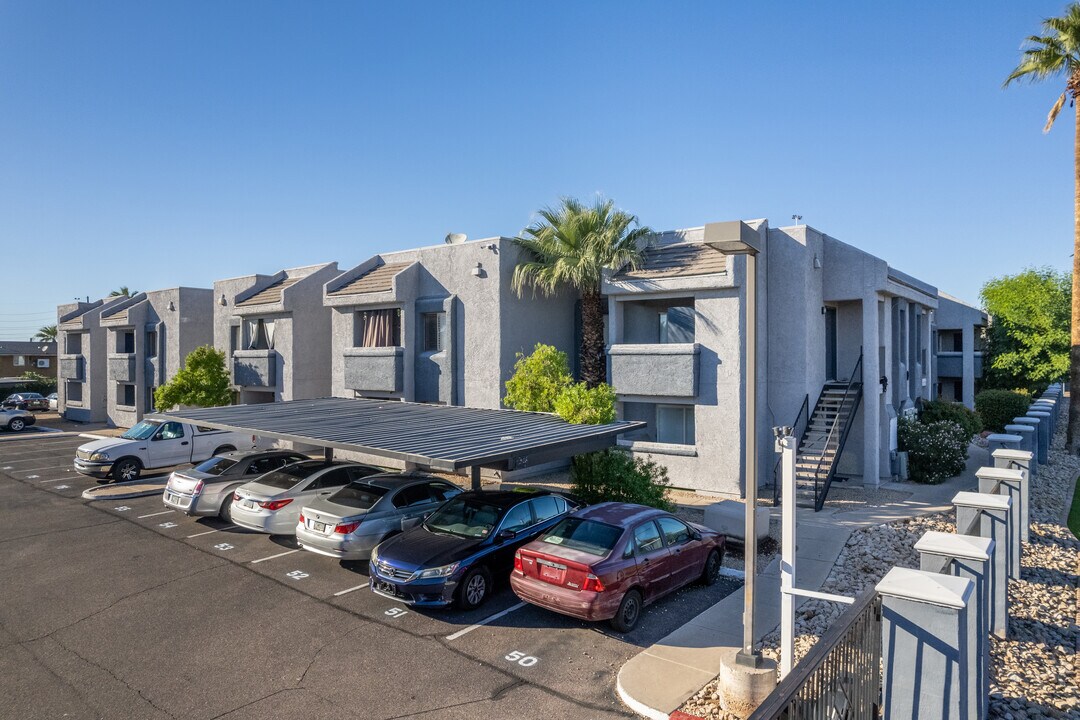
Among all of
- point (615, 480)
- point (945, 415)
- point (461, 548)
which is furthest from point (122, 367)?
point (945, 415)

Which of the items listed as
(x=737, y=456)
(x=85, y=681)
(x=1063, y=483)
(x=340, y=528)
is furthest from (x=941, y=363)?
(x=85, y=681)

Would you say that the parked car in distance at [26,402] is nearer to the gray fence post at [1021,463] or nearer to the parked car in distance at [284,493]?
the parked car in distance at [284,493]

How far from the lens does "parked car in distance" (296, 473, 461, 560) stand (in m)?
11.3

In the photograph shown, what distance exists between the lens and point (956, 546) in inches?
254

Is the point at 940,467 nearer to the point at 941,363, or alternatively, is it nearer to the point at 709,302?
the point at 709,302

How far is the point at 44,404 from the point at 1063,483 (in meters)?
56.1

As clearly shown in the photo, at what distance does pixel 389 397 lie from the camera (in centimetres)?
2256

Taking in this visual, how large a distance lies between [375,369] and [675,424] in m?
9.99

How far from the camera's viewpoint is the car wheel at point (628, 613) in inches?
351

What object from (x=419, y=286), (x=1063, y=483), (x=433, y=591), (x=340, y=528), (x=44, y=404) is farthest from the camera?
A: (x=44, y=404)

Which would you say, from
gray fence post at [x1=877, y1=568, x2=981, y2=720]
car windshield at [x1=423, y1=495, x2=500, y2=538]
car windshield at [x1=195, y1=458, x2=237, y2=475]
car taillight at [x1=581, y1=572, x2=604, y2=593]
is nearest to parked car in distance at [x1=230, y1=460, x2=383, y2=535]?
car windshield at [x1=195, y1=458, x2=237, y2=475]

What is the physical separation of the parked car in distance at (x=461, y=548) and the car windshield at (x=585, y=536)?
1.01 m

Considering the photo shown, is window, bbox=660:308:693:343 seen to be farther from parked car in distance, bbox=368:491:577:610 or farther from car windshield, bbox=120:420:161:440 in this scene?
car windshield, bbox=120:420:161:440

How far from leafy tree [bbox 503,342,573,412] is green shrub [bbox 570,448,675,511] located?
1674mm
